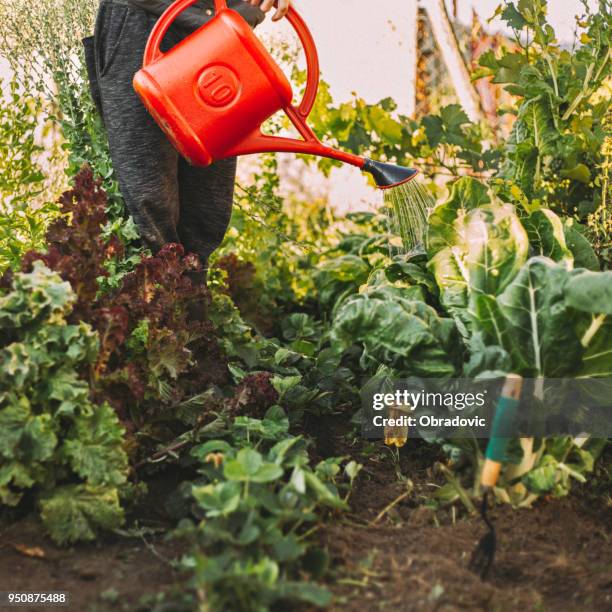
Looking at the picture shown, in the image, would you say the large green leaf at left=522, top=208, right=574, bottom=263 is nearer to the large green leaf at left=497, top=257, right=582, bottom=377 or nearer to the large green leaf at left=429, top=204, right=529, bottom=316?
the large green leaf at left=429, top=204, right=529, bottom=316

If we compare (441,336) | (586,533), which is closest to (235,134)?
(441,336)

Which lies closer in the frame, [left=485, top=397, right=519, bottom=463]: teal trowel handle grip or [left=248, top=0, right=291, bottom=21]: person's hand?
[left=485, top=397, right=519, bottom=463]: teal trowel handle grip

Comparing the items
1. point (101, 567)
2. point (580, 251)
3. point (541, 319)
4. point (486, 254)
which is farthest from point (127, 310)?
point (580, 251)

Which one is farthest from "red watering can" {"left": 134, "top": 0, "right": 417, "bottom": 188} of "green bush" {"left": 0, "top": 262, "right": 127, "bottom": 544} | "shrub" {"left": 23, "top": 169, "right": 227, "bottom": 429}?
"green bush" {"left": 0, "top": 262, "right": 127, "bottom": 544}

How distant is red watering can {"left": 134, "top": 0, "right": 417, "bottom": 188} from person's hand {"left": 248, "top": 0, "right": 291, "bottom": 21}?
203 millimetres

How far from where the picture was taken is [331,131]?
3.53 m

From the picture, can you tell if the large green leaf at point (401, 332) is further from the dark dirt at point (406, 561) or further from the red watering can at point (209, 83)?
the red watering can at point (209, 83)

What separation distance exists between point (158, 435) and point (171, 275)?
434mm

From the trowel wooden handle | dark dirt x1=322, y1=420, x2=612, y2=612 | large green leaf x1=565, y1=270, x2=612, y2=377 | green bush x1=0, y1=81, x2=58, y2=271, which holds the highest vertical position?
green bush x1=0, y1=81, x2=58, y2=271

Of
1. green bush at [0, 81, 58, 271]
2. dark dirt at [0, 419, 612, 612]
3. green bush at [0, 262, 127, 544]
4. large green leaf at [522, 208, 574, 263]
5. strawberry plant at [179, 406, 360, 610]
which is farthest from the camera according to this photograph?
green bush at [0, 81, 58, 271]

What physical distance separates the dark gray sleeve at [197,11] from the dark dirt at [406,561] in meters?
1.29

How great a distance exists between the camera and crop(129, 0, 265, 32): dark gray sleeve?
208 centimetres

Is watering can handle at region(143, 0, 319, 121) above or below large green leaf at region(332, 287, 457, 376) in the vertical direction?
above

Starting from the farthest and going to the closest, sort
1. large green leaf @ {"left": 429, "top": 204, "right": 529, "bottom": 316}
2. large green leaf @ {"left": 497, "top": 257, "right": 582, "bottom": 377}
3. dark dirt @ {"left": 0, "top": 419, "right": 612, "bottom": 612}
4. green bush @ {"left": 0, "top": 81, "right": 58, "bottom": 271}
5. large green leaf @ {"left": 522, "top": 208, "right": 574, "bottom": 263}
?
green bush @ {"left": 0, "top": 81, "right": 58, "bottom": 271}
large green leaf @ {"left": 522, "top": 208, "right": 574, "bottom": 263}
large green leaf @ {"left": 429, "top": 204, "right": 529, "bottom": 316}
large green leaf @ {"left": 497, "top": 257, "right": 582, "bottom": 377}
dark dirt @ {"left": 0, "top": 419, "right": 612, "bottom": 612}
